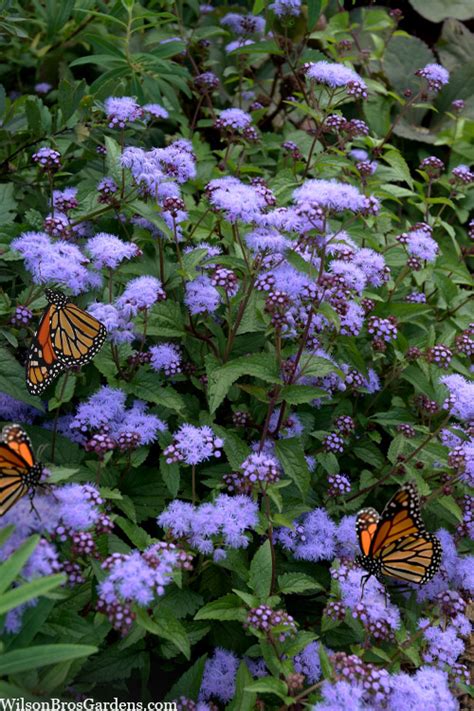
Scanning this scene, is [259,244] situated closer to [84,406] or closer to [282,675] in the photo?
[84,406]

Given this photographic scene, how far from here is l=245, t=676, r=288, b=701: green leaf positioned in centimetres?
210

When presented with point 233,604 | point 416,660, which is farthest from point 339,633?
point 233,604

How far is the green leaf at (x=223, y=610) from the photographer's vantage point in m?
2.34

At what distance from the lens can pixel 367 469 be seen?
11.0 feet

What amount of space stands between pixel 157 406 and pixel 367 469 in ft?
3.56

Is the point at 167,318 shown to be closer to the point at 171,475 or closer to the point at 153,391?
the point at 153,391

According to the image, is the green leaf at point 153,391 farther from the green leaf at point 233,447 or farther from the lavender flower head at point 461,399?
the lavender flower head at point 461,399

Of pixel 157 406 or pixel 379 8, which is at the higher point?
pixel 379 8

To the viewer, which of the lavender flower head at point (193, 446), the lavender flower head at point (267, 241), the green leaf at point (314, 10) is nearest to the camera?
the lavender flower head at point (193, 446)

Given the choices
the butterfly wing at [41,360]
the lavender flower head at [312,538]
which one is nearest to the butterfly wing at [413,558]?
the lavender flower head at [312,538]

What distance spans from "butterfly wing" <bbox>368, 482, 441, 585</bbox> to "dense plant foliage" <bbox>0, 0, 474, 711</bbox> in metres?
0.12

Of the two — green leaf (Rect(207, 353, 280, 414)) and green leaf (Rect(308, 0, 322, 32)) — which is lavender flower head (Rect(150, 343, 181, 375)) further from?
green leaf (Rect(308, 0, 322, 32))

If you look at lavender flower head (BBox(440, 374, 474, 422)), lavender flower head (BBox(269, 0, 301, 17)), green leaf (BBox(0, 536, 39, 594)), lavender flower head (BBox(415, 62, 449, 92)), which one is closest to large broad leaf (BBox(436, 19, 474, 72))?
lavender flower head (BBox(269, 0, 301, 17))

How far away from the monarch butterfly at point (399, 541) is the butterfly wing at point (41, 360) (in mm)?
1212
